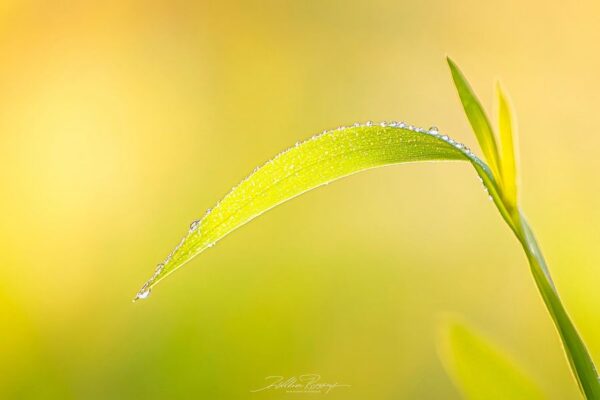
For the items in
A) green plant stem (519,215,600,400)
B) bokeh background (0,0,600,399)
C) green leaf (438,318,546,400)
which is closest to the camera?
green plant stem (519,215,600,400)

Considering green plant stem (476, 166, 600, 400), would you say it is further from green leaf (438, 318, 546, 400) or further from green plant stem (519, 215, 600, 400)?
green leaf (438, 318, 546, 400)

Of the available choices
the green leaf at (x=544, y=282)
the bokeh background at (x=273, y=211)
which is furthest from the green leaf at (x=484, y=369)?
the bokeh background at (x=273, y=211)

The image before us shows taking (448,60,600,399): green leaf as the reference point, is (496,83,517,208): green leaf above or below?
above

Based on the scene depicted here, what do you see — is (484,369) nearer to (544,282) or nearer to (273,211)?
(544,282)

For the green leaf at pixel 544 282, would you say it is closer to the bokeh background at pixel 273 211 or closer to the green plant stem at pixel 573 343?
the green plant stem at pixel 573 343

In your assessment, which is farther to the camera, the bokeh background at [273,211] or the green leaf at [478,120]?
the bokeh background at [273,211]

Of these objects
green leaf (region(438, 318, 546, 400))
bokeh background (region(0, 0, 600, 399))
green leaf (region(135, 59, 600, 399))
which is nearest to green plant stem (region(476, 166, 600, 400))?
green leaf (region(135, 59, 600, 399))
